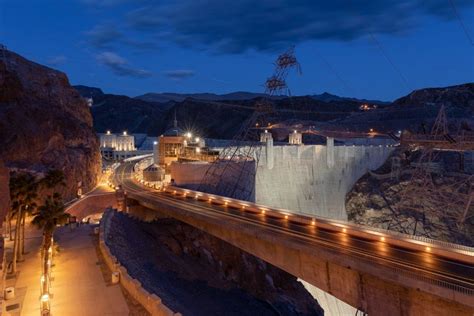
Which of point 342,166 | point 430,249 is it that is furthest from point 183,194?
point 342,166

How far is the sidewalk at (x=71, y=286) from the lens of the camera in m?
19.2

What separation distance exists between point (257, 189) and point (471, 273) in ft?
133

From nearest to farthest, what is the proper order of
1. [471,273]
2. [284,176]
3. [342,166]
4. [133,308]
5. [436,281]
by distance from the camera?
[436,281] → [471,273] → [133,308] → [284,176] → [342,166]

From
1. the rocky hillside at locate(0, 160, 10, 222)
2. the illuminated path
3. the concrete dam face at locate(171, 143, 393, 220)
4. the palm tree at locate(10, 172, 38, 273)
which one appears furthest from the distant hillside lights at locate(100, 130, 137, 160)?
the rocky hillside at locate(0, 160, 10, 222)

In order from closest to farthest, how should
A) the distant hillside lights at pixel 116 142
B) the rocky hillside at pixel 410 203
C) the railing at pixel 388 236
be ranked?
the railing at pixel 388 236 → the rocky hillside at pixel 410 203 → the distant hillside lights at pixel 116 142

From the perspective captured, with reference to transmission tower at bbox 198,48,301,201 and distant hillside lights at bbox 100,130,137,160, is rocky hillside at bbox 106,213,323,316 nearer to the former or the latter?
transmission tower at bbox 198,48,301,201

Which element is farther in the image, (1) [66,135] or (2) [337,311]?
(1) [66,135]

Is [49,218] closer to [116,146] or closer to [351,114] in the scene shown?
[116,146]

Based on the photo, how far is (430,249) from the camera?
65.5 feet

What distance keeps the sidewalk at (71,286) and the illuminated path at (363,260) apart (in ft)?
31.0

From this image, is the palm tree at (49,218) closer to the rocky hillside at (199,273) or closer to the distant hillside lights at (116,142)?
the rocky hillside at (199,273)

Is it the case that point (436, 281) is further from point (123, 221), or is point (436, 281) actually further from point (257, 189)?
point (257, 189)

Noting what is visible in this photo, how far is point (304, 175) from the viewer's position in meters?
64.2

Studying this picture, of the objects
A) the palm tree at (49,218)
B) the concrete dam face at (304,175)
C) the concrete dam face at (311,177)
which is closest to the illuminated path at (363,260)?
the palm tree at (49,218)
